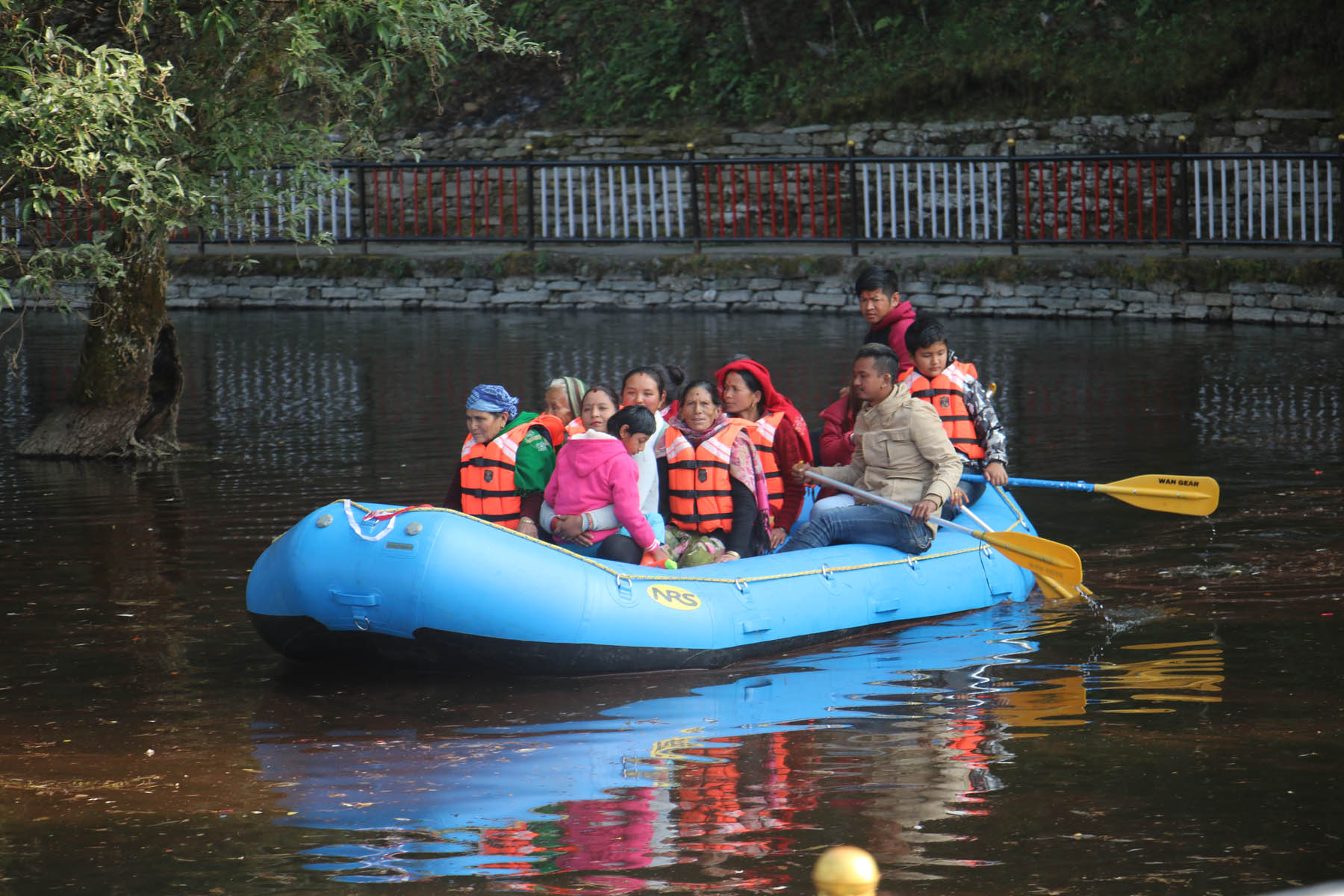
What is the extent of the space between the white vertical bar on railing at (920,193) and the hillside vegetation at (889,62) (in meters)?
1.27

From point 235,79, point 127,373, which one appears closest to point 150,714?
point 235,79

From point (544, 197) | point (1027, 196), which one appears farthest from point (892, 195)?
point (544, 197)

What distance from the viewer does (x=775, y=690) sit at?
604cm

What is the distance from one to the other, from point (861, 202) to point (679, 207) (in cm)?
207

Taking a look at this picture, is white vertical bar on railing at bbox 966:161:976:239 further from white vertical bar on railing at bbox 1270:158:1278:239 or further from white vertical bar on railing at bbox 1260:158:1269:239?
white vertical bar on railing at bbox 1270:158:1278:239

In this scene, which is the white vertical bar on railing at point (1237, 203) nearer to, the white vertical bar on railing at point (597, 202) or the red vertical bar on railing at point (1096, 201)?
the red vertical bar on railing at point (1096, 201)

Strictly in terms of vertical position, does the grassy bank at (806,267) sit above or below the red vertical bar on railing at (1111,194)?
below

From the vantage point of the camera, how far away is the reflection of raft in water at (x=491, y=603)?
5.93 m

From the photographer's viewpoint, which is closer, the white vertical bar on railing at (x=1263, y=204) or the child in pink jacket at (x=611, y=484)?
the child in pink jacket at (x=611, y=484)

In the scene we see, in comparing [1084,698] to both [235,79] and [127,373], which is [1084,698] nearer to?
[235,79]

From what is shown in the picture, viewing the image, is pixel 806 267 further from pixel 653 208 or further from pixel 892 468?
pixel 892 468

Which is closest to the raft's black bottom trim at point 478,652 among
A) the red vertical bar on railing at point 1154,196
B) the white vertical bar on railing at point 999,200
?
the red vertical bar on railing at point 1154,196

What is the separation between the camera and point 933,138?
768 inches

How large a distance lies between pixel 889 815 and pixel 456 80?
65.7 feet
